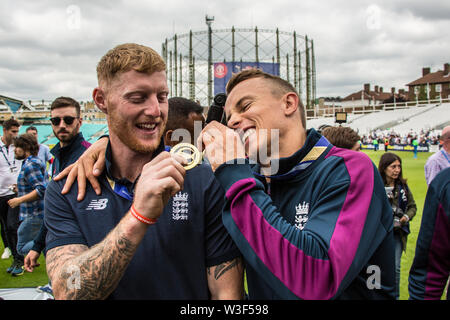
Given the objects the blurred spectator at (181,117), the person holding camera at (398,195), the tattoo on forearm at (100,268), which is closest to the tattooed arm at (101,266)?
the tattoo on forearm at (100,268)

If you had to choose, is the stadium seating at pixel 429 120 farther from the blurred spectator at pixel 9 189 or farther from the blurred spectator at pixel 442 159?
the blurred spectator at pixel 9 189

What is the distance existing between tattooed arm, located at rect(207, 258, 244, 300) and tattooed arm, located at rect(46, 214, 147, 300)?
409 millimetres

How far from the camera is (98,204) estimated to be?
4.88 feet

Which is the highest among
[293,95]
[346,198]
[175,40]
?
[175,40]

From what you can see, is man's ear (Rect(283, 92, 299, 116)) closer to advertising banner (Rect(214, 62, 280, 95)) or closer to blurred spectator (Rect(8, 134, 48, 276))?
blurred spectator (Rect(8, 134, 48, 276))

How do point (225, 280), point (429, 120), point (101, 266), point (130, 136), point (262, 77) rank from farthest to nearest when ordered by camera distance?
point (429, 120)
point (262, 77)
point (130, 136)
point (225, 280)
point (101, 266)

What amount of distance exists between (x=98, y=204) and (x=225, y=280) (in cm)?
66

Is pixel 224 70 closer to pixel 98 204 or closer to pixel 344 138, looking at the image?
pixel 344 138

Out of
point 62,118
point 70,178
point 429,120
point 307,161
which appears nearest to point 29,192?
point 62,118

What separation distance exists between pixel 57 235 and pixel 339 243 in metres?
1.16

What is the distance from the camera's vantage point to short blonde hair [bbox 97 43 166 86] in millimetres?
1461

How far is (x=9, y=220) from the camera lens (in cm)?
563
